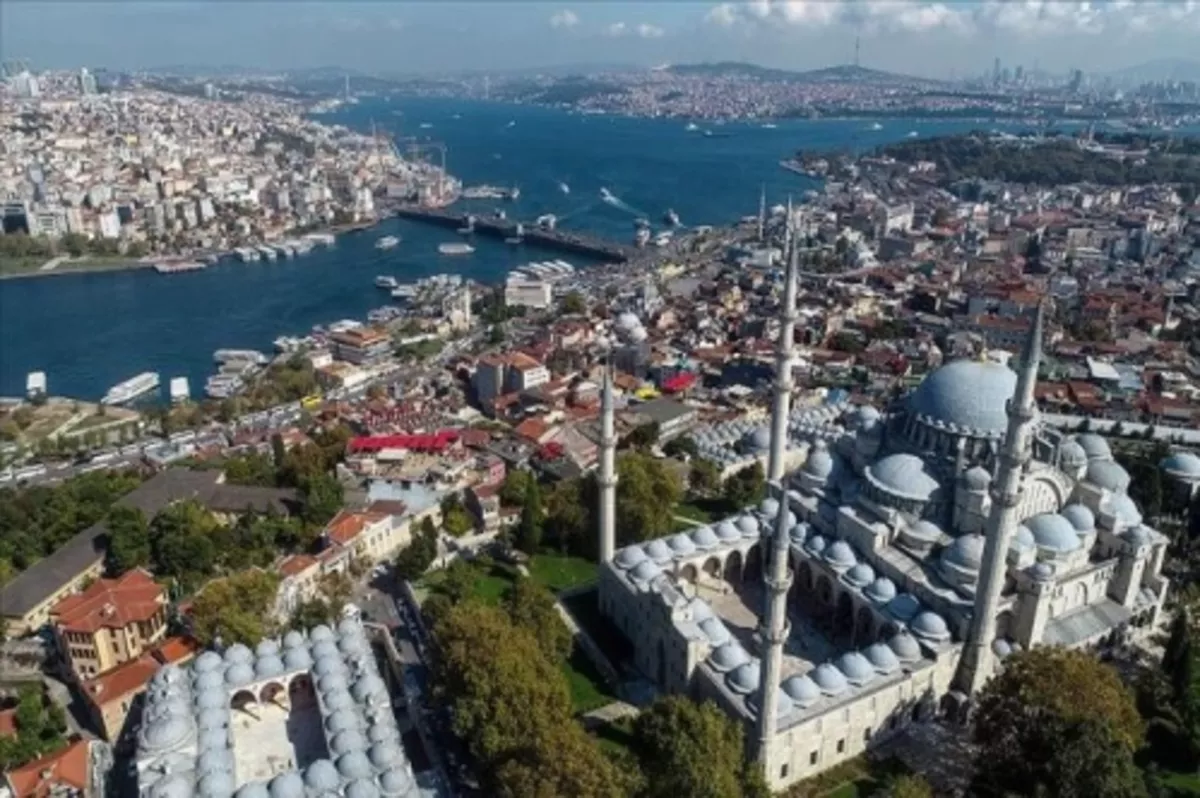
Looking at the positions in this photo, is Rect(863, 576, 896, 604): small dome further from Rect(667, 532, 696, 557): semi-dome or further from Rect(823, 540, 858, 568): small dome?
Rect(667, 532, 696, 557): semi-dome

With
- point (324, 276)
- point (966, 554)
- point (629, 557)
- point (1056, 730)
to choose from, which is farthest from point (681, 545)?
point (324, 276)

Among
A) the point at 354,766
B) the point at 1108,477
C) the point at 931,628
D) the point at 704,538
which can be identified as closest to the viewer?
the point at 354,766

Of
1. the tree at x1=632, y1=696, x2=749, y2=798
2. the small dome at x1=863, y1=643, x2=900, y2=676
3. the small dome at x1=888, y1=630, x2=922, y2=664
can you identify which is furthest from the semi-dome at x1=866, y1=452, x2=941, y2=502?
the tree at x1=632, y1=696, x2=749, y2=798

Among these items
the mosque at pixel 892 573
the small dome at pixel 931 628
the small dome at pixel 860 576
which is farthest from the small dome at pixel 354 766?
the small dome at pixel 931 628

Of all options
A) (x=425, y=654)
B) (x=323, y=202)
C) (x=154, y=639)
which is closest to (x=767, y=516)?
(x=425, y=654)

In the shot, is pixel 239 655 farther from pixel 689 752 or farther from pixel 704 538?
pixel 704 538

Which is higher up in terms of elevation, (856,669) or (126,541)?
(856,669)
